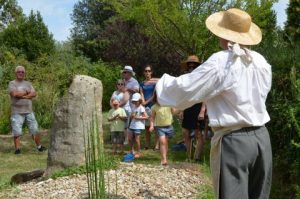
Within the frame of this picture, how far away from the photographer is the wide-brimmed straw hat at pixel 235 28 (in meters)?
3.68

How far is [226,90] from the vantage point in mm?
3492

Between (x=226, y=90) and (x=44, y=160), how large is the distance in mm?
6367

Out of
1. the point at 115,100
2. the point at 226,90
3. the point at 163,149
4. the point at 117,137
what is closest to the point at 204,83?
the point at 226,90

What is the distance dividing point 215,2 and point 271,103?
722 cm

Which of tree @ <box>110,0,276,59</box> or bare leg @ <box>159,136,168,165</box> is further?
tree @ <box>110,0,276,59</box>

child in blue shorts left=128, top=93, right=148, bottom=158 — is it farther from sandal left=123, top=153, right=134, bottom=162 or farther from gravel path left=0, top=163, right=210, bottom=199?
gravel path left=0, top=163, right=210, bottom=199

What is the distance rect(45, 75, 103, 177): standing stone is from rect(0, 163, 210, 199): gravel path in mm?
408

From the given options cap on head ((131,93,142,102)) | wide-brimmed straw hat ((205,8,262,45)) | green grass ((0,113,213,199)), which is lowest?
green grass ((0,113,213,199))

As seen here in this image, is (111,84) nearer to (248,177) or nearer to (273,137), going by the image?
(273,137)

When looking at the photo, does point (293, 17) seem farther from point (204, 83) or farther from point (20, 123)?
point (204, 83)

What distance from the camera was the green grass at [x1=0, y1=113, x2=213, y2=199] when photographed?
655cm

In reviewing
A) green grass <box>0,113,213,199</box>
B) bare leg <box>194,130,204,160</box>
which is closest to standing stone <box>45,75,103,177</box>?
green grass <box>0,113,213,199</box>

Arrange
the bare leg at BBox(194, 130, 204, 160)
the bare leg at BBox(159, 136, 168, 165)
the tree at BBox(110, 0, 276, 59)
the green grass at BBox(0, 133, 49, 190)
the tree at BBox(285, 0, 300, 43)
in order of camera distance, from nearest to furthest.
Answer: the bare leg at BBox(159, 136, 168, 165) < the bare leg at BBox(194, 130, 204, 160) < the green grass at BBox(0, 133, 49, 190) < the tree at BBox(285, 0, 300, 43) < the tree at BBox(110, 0, 276, 59)

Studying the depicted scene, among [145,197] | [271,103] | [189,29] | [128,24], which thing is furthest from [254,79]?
[128,24]
